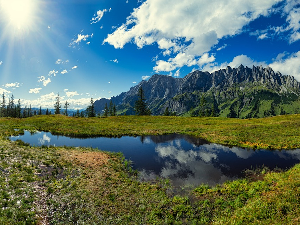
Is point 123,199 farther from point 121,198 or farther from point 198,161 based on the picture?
point 198,161

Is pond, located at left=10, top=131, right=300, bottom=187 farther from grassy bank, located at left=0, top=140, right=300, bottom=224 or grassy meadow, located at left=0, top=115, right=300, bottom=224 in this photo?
grassy bank, located at left=0, top=140, right=300, bottom=224

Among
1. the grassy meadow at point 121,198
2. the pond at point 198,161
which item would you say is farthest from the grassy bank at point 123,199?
the pond at point 198,161

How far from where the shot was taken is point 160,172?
1973 cm

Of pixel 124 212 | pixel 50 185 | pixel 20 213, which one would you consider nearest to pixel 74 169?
pixel 50 185

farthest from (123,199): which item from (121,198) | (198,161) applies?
(198,161)

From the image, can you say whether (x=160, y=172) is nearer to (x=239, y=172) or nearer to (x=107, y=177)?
(x=107, y=177)

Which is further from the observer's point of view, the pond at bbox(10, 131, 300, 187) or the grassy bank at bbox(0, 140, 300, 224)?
the pond at bbox(10, 131, 300, 187)

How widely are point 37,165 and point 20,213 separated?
9.53 metres

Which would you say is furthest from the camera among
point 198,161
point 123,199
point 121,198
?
point 198,161

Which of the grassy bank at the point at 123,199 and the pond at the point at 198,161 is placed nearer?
the grassy bank at the point at 123,199

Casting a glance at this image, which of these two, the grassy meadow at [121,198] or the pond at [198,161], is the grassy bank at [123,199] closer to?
the grassy meadow at [121,198]

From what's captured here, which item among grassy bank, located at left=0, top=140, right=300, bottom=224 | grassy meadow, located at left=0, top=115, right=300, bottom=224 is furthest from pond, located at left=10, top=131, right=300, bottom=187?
grassy bank, located at left=0, top=140, right=300, bottom=224

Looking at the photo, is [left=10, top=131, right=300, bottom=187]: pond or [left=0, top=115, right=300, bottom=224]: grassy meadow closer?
[left=0, top=115, right=300, bottom=224]: grassy meadow

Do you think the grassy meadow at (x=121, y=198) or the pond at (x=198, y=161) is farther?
the pond at (x=198, y=161)
